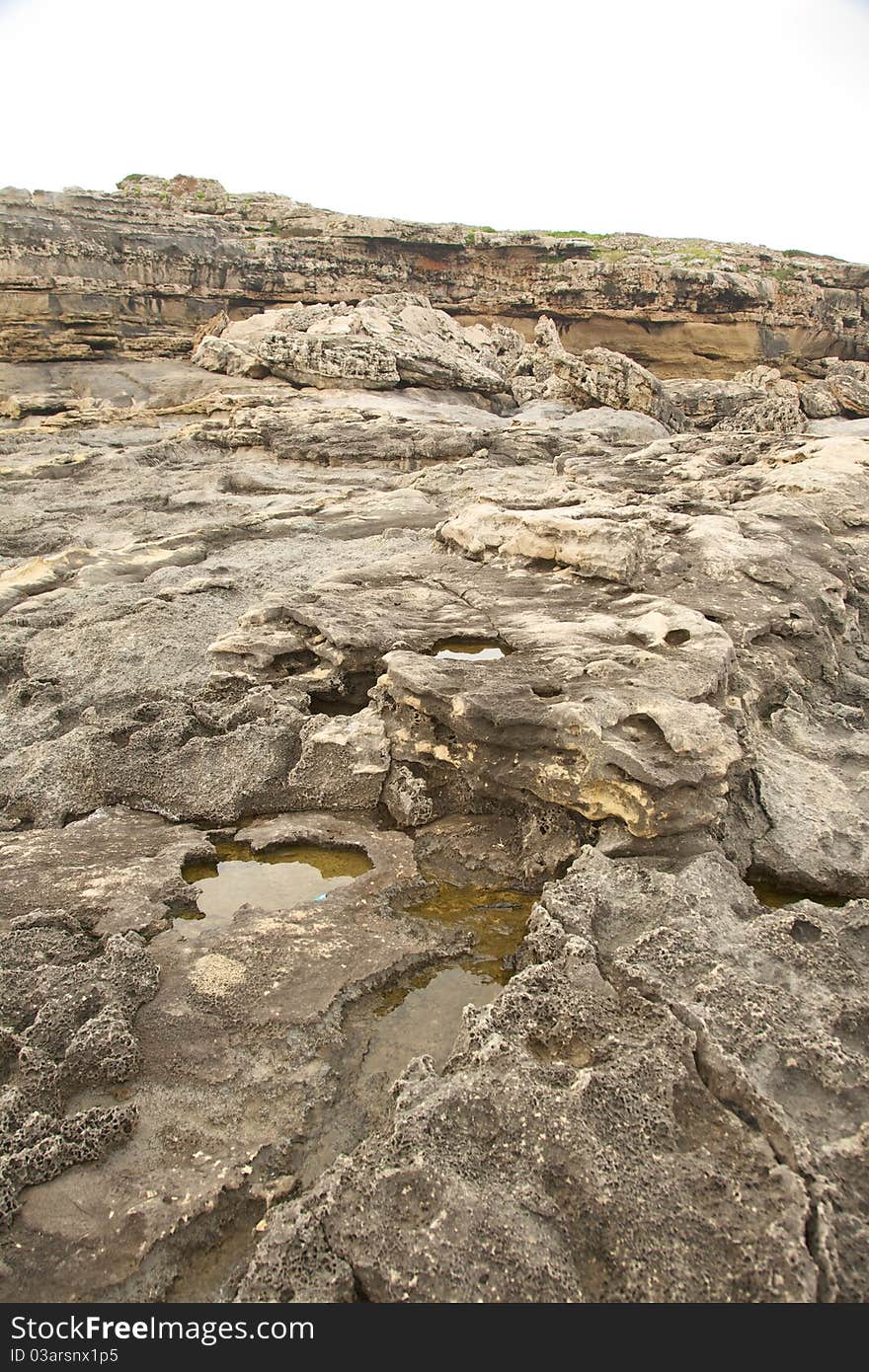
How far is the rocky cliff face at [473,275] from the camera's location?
2505cm

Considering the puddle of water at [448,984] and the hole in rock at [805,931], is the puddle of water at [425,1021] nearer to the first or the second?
the puddle of water at [448,984]

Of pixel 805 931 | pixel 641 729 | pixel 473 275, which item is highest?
pixel 473 275

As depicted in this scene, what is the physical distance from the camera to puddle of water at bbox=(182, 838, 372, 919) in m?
4.94

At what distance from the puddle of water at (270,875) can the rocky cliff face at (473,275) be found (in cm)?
2262

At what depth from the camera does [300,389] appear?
56.2ft

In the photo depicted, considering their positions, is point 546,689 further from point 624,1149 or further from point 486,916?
point 624,1149

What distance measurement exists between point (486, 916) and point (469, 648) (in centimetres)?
258

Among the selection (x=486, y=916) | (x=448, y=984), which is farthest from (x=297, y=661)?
(x=448, y=984)

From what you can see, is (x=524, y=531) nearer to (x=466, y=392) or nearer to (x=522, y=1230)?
(x=522, y=1230)

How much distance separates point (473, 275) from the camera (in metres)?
31.7

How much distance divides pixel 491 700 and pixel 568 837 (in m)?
1.01

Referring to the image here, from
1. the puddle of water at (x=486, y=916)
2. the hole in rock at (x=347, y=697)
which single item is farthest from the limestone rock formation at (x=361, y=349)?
the puddle of water at (x=486, y=916)

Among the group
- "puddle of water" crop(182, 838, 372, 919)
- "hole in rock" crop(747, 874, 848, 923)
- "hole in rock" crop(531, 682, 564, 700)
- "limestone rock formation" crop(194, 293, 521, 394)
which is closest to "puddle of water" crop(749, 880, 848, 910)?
"hole in rock" crop(747, 874, 848, 923)

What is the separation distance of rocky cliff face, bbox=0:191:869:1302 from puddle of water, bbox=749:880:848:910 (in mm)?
21
